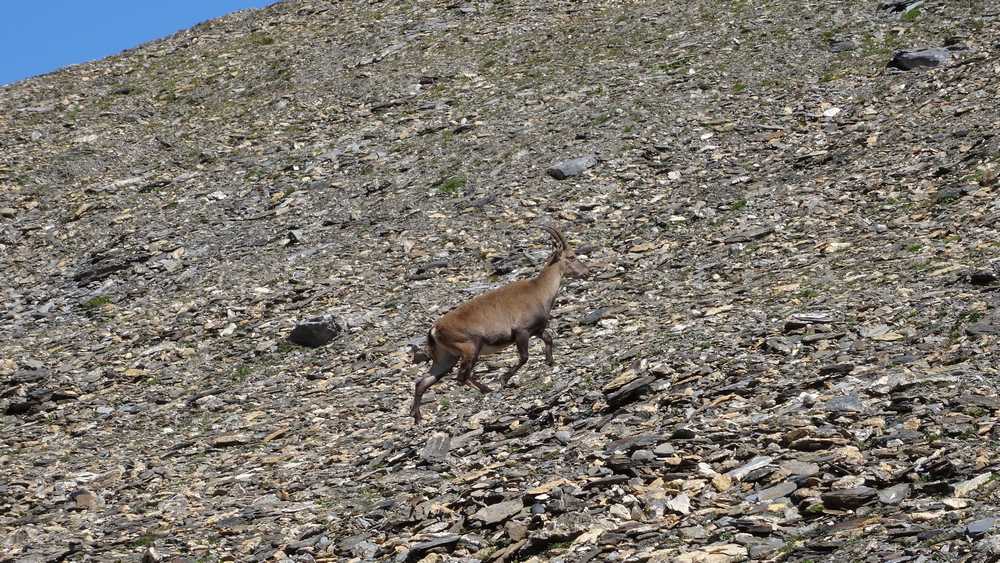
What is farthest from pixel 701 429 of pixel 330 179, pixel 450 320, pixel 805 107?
Result: pixel 330 179

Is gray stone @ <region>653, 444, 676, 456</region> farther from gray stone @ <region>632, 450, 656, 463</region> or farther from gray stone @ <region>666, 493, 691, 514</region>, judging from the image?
gray stone @ <region>666, 493, 691, 514</region>

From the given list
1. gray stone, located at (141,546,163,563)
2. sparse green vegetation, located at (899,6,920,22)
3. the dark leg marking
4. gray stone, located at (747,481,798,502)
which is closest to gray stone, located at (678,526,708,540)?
gray stone, located at (747,481,798,502)

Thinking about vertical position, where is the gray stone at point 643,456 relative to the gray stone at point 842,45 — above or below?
below

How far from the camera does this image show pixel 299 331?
1783 cm

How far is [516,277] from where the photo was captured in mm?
18328

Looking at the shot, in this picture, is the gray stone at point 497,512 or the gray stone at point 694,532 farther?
the gray stone at point 497,512

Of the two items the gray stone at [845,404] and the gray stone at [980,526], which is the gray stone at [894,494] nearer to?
the gray stone at [980,526]

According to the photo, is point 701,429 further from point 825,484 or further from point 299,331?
point 299,331

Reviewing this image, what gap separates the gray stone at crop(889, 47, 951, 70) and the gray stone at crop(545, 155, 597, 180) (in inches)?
266

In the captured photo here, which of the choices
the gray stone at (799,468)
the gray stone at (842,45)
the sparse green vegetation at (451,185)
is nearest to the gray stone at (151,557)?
the gray stone at (799,468)

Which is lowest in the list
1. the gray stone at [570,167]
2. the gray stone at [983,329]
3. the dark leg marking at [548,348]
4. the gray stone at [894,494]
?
the gray stone at [983,329]

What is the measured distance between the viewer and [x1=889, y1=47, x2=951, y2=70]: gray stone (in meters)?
23.3

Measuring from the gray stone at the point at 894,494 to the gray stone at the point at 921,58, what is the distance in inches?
662

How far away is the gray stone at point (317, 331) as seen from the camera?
17656 millimetres
